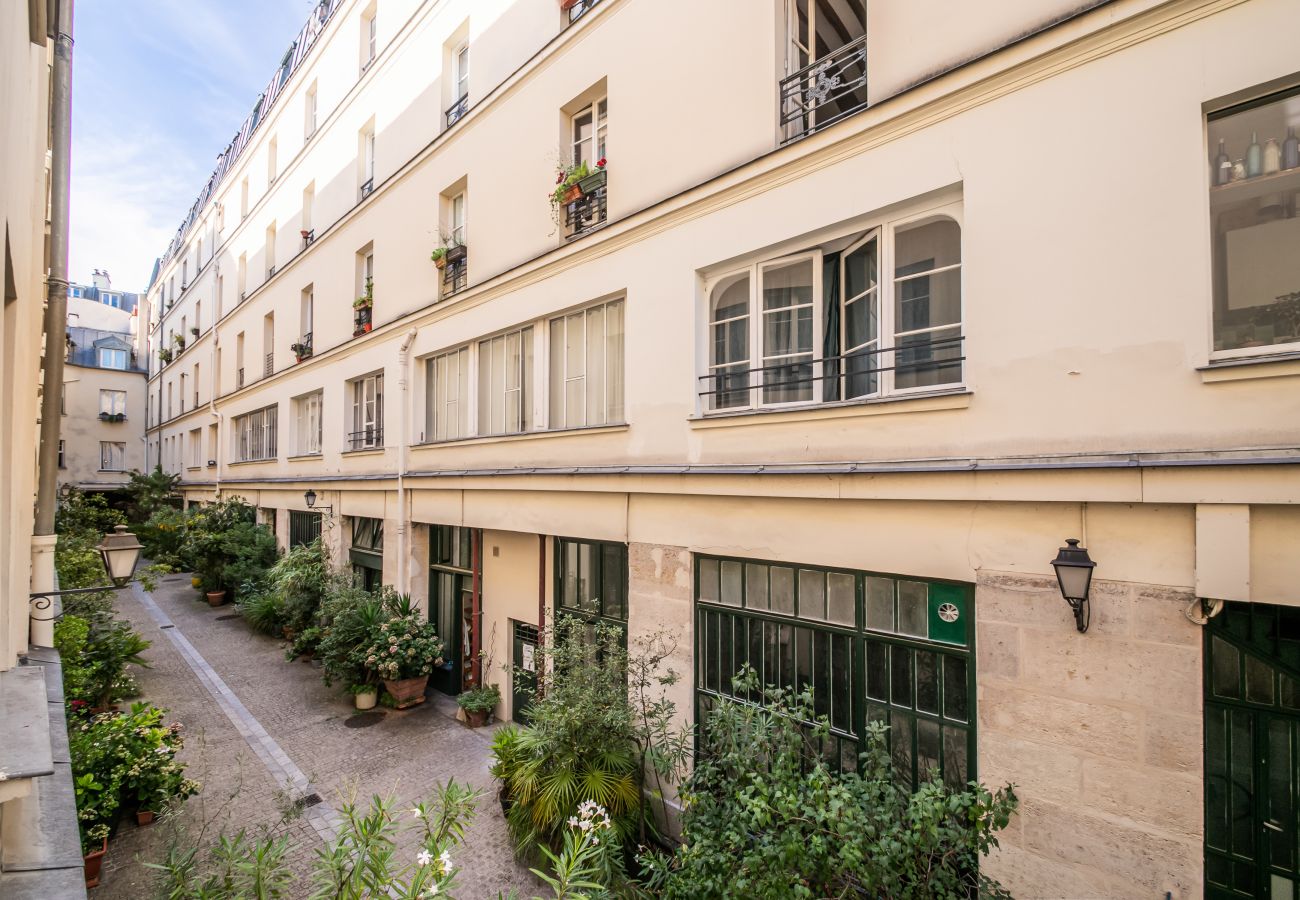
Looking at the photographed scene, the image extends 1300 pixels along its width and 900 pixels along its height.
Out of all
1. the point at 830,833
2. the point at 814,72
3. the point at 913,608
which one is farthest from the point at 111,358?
the point at 830,833

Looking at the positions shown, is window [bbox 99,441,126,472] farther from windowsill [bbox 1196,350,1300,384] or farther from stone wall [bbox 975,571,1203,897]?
windowsill [bbox 1196,350,1300,384]

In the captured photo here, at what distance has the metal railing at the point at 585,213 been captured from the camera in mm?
7863

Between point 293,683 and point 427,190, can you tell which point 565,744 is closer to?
point 293,683

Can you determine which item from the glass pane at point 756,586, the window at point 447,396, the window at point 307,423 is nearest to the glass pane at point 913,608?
the glass pane at point 756,586

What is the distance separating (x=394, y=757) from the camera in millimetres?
8297

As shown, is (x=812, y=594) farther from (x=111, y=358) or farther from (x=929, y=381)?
(x=111, y=358)

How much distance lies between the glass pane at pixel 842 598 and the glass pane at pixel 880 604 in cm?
13

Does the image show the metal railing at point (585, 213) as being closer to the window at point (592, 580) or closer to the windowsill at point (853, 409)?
the windowsill at point (853, 409)

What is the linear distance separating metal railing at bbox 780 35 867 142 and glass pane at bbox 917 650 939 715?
4.76 m

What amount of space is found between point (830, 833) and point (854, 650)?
1670mm

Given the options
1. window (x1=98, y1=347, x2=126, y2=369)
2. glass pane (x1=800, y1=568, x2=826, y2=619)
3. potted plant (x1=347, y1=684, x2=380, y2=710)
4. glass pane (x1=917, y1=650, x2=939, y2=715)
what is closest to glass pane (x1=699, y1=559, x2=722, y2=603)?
glass pane (x1=800, y1=568, x2=826, y2=619)

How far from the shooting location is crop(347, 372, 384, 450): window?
12719mm

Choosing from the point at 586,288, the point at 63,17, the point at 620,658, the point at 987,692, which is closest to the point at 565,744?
the point at 620,658

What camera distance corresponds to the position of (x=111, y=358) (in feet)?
117
